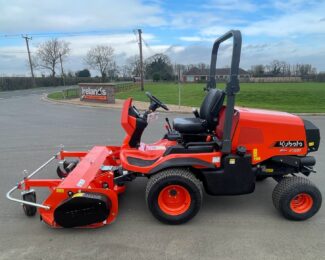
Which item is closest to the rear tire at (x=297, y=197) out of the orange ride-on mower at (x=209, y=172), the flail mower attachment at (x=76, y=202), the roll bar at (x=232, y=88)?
the orange ride-on mower at (x=209, y=172)

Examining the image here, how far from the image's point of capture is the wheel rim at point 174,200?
3.70 m

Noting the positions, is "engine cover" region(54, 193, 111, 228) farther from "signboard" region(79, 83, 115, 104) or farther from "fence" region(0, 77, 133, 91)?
"fence" region(0, 77, 133, 91)

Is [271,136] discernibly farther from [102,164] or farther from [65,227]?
[65,227]

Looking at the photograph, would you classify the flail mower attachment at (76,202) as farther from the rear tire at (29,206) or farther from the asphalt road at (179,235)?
the asphalt road at (179,235)

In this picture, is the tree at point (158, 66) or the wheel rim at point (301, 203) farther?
the tree at point (158, 66)

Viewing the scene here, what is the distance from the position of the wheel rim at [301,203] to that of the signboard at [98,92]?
18.1 metres

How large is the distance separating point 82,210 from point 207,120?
6.11 ft

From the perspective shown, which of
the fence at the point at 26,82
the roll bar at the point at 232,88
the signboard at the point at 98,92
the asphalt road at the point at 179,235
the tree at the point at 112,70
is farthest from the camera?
the tree at the point at 112,70

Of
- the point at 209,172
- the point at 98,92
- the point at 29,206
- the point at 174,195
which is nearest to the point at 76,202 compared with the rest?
the point at 29,206

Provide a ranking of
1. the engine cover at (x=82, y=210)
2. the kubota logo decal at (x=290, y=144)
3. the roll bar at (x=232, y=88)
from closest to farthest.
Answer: the engine cover at (x=82, y=210) < the roll bar at (x=232, y=88) < the kubota logo decal at (x=290, y=144)

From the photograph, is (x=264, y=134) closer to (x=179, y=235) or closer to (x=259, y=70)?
(x=179, y=235)

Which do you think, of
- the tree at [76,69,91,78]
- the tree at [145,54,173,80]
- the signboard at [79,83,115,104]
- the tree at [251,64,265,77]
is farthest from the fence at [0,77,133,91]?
the tree at [251,64,265,77]

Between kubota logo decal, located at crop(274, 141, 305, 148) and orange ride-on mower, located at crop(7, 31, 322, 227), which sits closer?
orange ride-on mower, located at crop(7, 31, 322, 227)

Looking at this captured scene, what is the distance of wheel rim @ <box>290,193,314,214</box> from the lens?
380cm
